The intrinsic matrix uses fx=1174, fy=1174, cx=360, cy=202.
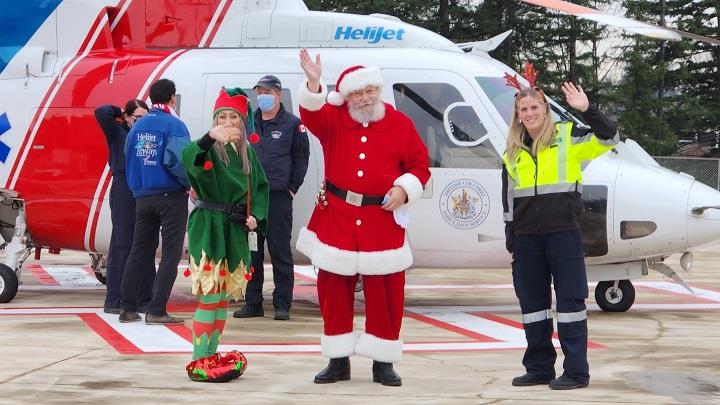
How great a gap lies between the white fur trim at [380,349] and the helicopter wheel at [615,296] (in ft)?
13.3

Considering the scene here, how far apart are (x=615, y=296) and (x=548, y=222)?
3.87m

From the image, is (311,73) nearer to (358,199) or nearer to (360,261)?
(358,199)

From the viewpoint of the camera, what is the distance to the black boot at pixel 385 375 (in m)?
6.56

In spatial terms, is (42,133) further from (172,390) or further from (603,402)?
(603,402)

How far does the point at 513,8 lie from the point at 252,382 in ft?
110

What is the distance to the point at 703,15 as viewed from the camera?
4016cm

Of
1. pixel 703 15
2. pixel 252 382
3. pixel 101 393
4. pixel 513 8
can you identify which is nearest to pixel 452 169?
pixel 252 382

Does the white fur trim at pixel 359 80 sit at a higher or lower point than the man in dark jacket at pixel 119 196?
higher

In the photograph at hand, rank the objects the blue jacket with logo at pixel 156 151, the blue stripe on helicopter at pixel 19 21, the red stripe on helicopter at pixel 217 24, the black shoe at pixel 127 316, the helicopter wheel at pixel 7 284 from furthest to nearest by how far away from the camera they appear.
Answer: the blue stripe on helicopter at pixel 19 21
the red stripe on helicopter at pixel 217 24
the helicopter wheel at pixel 7 284
the black shoe at pixel 127 316
the blue jacket with logo at pixel 156 151

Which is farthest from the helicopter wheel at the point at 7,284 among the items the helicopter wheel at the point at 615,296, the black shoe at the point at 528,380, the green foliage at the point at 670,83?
the green foliage at the point at 670,83

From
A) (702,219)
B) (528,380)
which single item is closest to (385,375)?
(528,380)

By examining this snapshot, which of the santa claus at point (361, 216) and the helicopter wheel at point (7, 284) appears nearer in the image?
Result: the santa claus at point (361, 216)

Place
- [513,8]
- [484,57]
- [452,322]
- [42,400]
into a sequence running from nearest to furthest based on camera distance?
[42,400], [452,322], [484,57], [513,8]

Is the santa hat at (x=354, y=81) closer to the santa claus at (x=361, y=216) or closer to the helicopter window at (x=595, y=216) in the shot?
the santa claus at (x=361, y=216)
